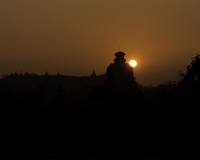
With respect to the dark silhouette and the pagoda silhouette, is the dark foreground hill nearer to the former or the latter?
the dark silhouette

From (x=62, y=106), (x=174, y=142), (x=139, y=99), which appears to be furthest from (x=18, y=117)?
(x=174, y=142)

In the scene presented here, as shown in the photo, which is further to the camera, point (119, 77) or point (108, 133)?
point (119, 77)

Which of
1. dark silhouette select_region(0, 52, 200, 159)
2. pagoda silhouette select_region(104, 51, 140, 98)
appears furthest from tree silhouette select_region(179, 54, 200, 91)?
pagoda silhouette select_region(104, 51, 140, 98)

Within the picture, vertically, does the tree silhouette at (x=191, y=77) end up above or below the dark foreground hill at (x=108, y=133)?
above

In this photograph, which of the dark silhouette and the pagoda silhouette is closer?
the dark silhouette

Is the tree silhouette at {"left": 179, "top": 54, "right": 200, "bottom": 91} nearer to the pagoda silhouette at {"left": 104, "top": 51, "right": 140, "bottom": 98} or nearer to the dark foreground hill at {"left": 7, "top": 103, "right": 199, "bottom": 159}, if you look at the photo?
the dark foreground hill at {"left": 7, "top": 103, "right": 199, "bottom": 159}

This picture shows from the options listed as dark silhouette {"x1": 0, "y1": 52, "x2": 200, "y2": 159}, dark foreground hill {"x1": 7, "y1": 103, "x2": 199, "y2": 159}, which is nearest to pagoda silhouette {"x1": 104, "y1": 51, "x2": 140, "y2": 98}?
dark silhouette {"x1": 0, "y1": 52, "x2": 200, "y2": 159}

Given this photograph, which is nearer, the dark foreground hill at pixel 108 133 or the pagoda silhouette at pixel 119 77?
the dark foreground hill at pixel 108 133

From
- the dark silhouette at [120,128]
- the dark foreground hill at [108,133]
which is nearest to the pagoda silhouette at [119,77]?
the dark silhouette at [120,128]

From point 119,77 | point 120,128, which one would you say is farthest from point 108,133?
point 119,77

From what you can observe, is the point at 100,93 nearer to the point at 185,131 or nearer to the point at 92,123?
the point at 92,123

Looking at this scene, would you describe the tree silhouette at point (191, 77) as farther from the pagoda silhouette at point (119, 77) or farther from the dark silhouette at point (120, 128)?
the pagoda silhouette at point (119, 77)

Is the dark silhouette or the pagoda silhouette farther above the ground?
the pagoda silhouette

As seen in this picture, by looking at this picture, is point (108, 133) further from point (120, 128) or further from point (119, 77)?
point (119, 77)
